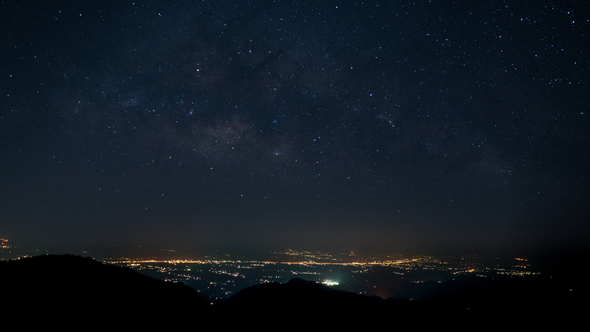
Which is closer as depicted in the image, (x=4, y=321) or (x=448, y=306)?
(x=4, y=321)

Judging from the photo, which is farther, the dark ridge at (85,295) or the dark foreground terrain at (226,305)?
the dark foreground terrain at (226,305)

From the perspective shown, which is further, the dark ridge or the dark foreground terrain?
the dark foreground terrain

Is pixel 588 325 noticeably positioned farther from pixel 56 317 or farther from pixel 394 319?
pixel 56 317

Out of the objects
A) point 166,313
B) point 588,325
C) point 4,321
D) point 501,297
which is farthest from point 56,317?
point 501,297

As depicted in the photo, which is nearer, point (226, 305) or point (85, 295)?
point (85, 295)

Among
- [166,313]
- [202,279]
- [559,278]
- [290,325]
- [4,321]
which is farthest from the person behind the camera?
[202,279]

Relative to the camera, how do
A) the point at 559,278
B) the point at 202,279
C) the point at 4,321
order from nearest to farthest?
1. the point at 4,321
2. the point at 559,278
3. the point at 202,279

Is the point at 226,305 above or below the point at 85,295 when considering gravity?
below

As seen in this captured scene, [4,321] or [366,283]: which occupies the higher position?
[4,321]
